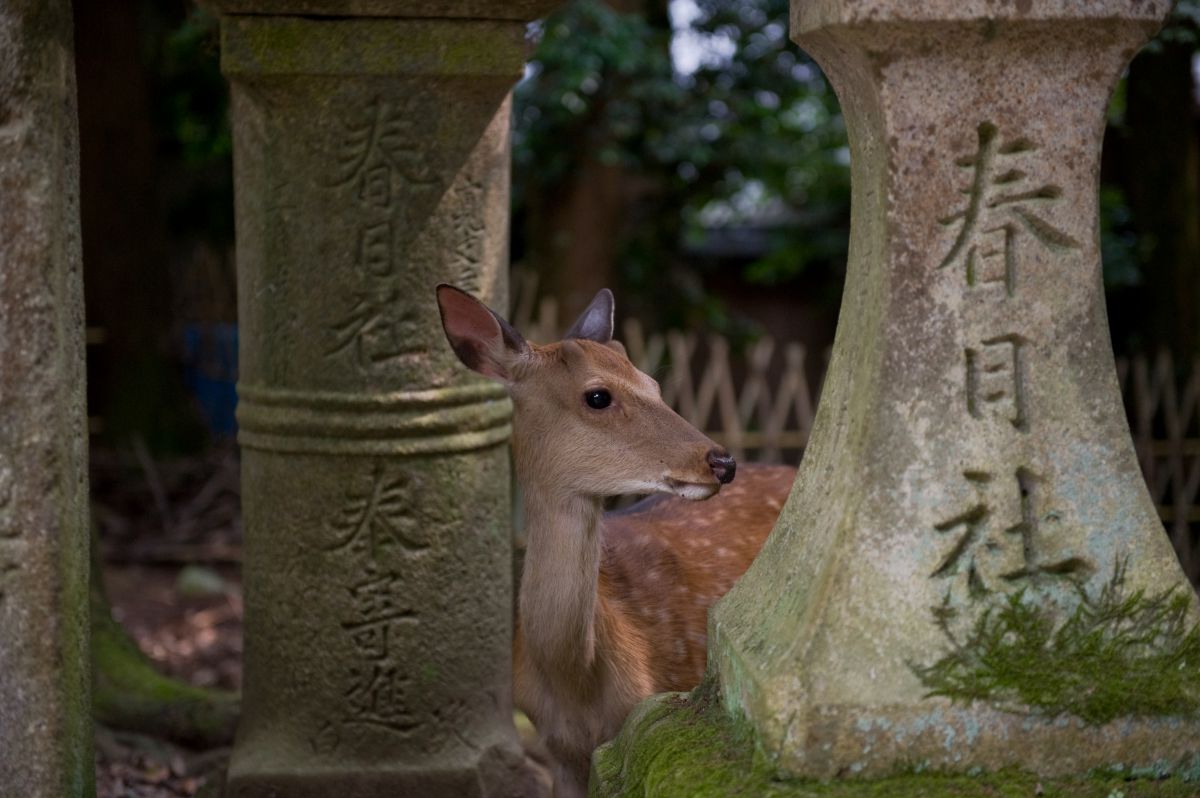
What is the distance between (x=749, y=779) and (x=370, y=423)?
185 cm

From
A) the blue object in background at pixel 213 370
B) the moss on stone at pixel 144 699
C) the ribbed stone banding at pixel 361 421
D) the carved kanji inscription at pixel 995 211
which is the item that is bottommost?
the moss on stone at pixel 144 699

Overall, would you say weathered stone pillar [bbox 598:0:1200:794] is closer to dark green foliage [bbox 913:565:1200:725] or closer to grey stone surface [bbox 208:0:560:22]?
dark green foliage [bbox 913:565:1200:725]

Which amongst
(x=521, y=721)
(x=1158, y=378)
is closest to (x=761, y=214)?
(x=1158, y=378)

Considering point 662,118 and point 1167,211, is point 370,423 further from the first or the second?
point 1167,211

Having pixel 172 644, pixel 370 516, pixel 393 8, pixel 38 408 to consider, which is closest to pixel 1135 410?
pixel 172 644

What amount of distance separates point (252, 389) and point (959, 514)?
7.28 feet

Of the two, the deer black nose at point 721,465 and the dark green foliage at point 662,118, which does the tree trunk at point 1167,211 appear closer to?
the dark green foliage at point 662,118

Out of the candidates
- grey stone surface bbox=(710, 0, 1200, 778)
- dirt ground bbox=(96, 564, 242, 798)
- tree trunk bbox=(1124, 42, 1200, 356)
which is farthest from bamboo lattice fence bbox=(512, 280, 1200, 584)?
grey stone surface bbox=(710, 0, 1200, 778)

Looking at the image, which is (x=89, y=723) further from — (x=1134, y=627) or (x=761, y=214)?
(x=761, y=214)

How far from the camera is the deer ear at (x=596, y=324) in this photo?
13.1 ft

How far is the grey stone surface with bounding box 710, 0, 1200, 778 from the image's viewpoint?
235 centimetres

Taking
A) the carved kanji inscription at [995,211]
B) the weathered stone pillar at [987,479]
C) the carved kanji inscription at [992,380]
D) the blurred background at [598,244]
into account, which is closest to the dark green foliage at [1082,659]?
the weathered stone pillar at [987,479]

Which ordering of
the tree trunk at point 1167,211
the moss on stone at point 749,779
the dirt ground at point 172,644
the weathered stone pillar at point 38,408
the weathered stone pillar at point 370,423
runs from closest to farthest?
the moss on stone at point 749,779, the weathered stone pillar at point 38,408, the weathered stone pillar at point 370,423, the dirt ground at point 172,644, the tree trunk at point 1167,211

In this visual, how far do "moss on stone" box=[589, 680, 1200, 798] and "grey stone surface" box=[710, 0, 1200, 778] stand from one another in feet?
0.08
